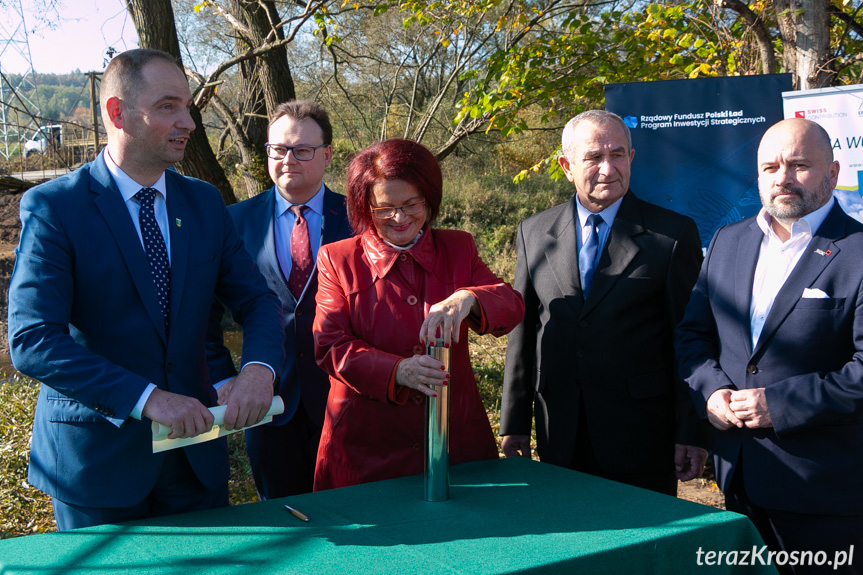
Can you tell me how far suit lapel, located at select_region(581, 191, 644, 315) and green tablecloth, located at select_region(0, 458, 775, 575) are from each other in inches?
35.2

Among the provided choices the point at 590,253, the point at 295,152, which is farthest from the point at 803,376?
the point at 295,152

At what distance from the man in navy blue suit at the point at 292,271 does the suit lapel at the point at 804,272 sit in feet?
5.53

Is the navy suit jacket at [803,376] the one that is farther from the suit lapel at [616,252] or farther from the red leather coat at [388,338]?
the red leather coat at [388,338]

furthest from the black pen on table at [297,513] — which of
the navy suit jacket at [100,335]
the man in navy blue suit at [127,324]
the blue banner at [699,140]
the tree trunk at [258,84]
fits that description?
the tree trunk at [258,84]

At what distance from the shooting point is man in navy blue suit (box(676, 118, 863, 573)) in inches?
92.1

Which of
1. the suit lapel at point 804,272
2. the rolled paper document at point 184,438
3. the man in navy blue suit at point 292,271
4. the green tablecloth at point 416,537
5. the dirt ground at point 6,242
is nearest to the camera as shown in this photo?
the green tablecloth at point 416,537

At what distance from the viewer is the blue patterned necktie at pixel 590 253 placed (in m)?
2.99

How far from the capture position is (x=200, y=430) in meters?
1.90

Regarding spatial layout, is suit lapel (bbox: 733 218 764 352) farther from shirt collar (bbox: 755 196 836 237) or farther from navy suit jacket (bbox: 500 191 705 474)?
navy suit jacket (bbox: 500 191 705 474)

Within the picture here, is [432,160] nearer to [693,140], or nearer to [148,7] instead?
[693,140]

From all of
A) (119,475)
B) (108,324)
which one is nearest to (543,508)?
(119,475)

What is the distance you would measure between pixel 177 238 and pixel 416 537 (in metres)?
1.17

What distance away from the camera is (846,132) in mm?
4051

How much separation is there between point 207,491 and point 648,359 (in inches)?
65.7
